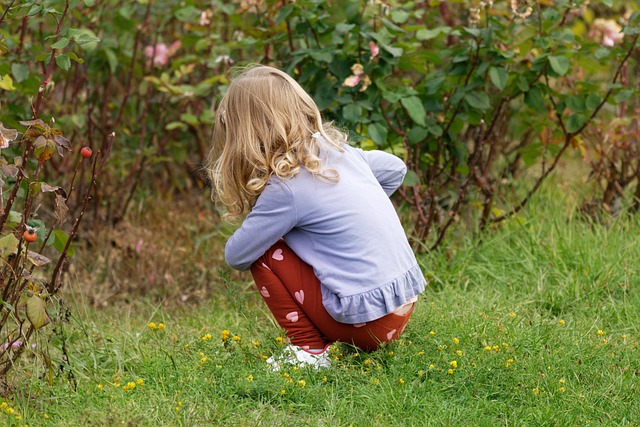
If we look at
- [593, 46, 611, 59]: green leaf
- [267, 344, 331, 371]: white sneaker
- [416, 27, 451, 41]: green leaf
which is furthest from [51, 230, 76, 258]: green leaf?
[593, 46, 611, 59]: green leaf

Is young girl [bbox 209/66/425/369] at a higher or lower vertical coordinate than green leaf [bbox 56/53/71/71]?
lower

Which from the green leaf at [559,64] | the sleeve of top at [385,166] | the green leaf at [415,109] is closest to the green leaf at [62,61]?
the sleeve of top at [385,166]

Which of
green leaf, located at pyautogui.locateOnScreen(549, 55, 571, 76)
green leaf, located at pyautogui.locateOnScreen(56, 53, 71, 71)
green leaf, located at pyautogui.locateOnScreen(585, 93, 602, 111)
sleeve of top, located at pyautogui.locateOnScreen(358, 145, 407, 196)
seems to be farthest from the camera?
green leaf, located at pyautogui.locateOnScreen(585, 93, 602, 111)

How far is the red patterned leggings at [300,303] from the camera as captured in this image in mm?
2568

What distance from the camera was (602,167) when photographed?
3.90m

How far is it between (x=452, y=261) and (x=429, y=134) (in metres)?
0.53

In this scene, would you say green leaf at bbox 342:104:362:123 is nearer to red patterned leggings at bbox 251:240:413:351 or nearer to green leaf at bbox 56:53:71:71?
red patterned leggings at bbox 251:240:413:351

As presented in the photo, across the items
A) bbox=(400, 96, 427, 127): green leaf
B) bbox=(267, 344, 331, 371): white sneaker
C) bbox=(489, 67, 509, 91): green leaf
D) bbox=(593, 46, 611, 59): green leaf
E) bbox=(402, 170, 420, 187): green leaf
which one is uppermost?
bbox=(593, 46, 611, 59): green leaf

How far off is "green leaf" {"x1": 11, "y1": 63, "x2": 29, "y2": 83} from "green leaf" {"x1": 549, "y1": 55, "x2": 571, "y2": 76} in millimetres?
1991

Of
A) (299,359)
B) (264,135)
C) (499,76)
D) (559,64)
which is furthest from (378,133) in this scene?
(299,359)

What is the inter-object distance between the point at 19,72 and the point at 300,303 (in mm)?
1490

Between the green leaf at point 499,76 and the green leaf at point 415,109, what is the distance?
0.96 feet

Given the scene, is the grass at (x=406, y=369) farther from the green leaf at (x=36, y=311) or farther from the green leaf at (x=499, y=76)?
the green leaf at (x=499, y=76)

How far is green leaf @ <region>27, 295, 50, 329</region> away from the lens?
86.0 inches
